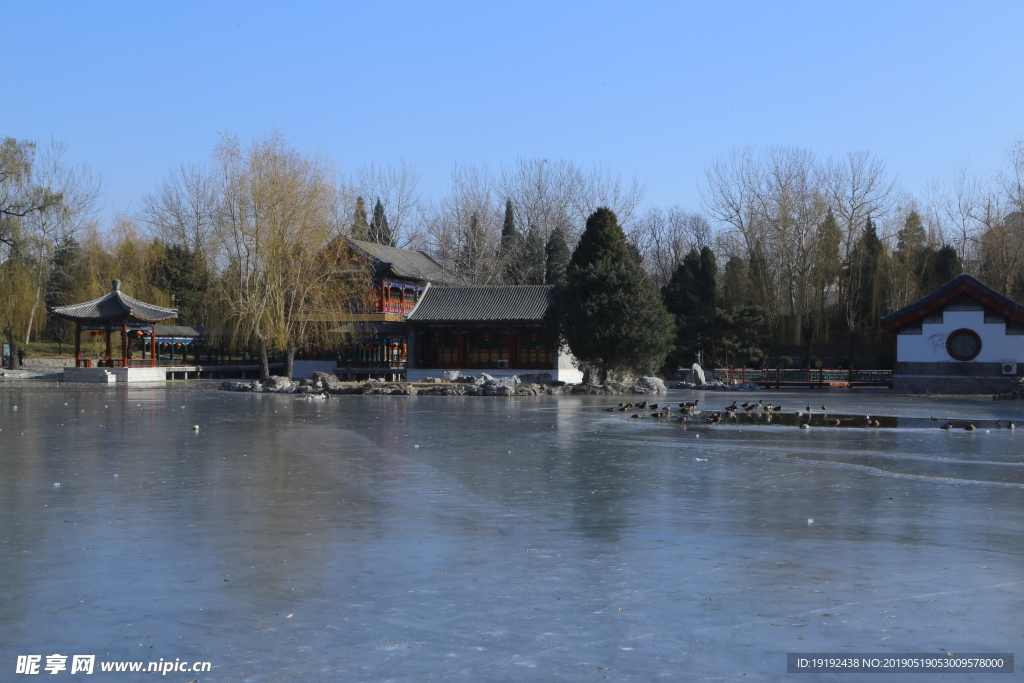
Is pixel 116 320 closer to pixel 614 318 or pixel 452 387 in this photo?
pixel 452 387

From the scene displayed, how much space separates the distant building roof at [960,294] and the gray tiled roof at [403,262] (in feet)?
78.0

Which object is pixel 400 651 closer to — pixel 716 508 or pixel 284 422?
pixel 716 508

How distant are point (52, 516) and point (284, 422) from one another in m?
11.9

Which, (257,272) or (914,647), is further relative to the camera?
(257,272)

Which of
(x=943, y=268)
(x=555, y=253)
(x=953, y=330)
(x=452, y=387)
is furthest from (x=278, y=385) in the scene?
(x=943, y=268)

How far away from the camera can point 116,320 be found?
1799 inches

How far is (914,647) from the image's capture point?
5094mm

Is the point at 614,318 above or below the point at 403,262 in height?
below

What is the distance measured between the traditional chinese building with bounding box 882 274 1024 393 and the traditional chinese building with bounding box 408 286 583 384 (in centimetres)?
1450

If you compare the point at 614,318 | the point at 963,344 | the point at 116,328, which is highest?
the point at 614,318

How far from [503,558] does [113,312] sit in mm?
42887

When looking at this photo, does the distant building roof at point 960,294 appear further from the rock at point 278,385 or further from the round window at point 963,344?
the rock at point 278,385

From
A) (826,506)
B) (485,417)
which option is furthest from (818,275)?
(826,506)

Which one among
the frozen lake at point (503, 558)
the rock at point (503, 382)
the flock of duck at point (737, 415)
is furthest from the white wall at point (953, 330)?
the frozen lake at point (503, 558)
